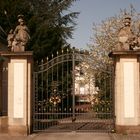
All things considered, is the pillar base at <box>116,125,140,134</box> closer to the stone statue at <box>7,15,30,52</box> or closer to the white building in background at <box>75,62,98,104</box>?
the white building in background at <box>75,62,98,104</box>

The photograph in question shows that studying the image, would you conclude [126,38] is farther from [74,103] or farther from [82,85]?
[82,85]

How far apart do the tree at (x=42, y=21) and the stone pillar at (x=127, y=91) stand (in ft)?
40.7

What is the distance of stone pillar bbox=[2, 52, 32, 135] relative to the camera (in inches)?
630

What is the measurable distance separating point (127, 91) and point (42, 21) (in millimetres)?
18346

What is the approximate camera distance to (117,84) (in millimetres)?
15930

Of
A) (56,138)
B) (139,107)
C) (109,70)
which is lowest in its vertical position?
(56,138)

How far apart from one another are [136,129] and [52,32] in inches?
592

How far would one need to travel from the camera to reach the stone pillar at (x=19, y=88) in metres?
16.0

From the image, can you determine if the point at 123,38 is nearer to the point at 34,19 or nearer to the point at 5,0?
the point at 34,19

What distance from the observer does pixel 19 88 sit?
16.1 m

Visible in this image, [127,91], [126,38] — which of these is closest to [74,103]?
[127,91]

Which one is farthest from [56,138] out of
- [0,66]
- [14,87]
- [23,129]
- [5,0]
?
[5,0]

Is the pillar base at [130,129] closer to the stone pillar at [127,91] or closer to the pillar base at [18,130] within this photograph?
the stone pillar at [127,91]

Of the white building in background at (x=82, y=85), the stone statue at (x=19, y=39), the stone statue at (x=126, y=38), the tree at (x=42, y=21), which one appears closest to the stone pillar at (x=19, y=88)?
the stone statue at (x=19, y=39)
